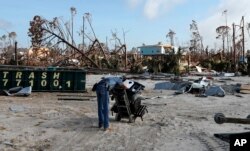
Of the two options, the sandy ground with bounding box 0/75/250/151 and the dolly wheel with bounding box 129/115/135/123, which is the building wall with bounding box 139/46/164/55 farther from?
the dolly wheel with bounding box 129/115/135/123

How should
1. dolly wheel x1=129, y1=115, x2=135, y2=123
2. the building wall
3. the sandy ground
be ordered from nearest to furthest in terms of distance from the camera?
the sandy ground, dolly wheel x1=129, y1=115, x2=135, y2=123, the building wall

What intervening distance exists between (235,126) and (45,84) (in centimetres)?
1224

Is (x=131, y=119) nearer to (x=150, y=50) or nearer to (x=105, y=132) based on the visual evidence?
(x=105, y=132)

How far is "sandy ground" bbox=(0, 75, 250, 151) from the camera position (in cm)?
930

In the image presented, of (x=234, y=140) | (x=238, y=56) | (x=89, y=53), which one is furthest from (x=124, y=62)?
(x=234, y=140)

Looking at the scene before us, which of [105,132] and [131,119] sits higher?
[131,119]

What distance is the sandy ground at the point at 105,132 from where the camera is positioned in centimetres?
930

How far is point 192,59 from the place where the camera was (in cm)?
5503

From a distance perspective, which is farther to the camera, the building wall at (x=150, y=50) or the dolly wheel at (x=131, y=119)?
the building wall at (x=150, y=50)

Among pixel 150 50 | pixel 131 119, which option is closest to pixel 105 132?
pixel 131 119

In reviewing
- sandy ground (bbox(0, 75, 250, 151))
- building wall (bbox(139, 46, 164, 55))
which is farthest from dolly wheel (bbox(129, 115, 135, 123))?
building wall (bbox(139, 46, 164, 55))

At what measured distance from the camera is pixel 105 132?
10.8 m

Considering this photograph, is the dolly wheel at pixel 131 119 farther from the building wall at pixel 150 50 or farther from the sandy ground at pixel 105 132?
the building wall at pixel 150 50

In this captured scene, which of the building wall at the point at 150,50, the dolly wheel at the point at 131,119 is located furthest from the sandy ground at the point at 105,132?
the building wall at the point at 150,50
